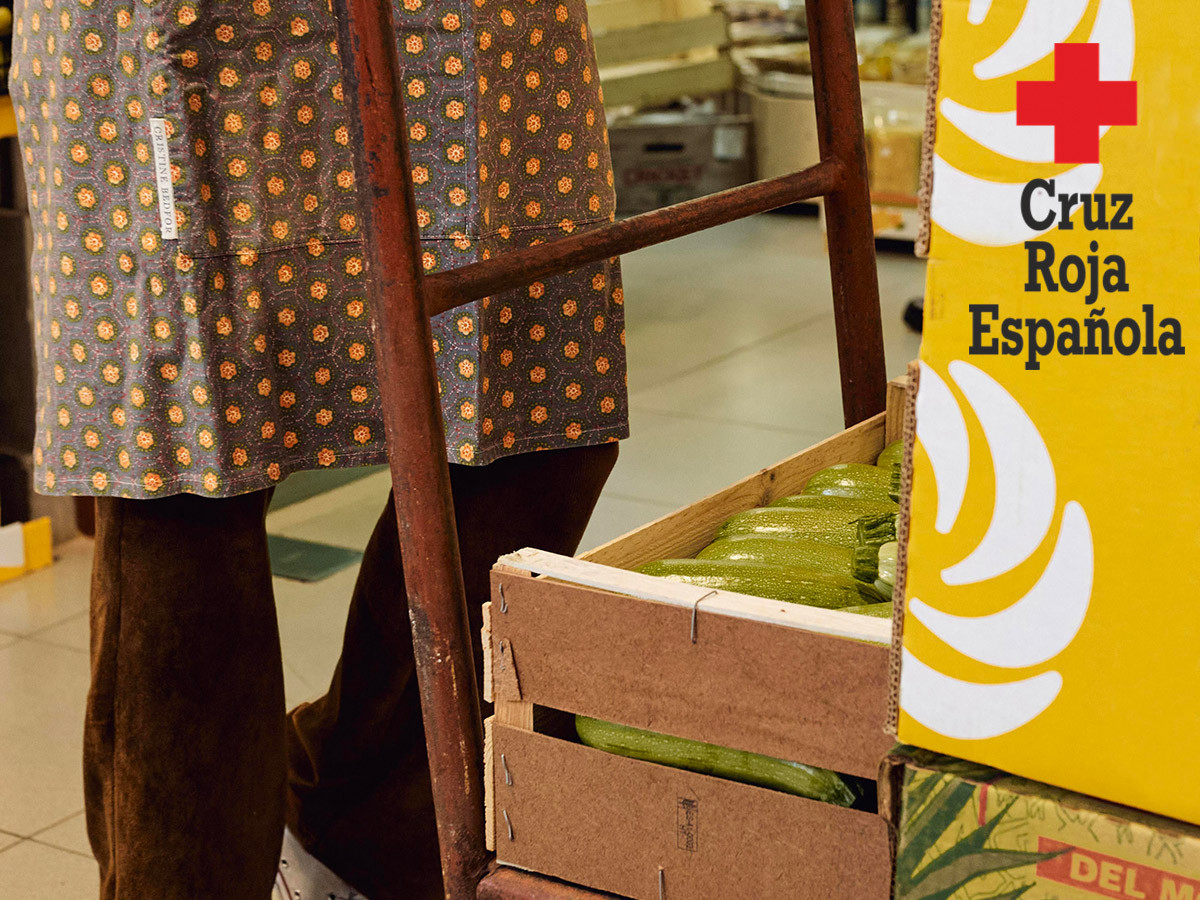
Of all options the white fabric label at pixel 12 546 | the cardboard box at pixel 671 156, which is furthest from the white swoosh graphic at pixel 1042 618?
the cardboard box at pixel 671 156

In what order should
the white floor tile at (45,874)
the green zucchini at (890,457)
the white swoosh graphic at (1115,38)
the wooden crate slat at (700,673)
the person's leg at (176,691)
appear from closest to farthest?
the white swoosh graphic at (1115,38) → the wooden crate slat at (700,673) → the person's leg at (176,691) → the green zucchini at (890,457) → the white floor tile at (45,874)

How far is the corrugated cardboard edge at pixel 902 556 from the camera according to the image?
0.73 metres

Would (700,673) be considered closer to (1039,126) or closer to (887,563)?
(887,563)

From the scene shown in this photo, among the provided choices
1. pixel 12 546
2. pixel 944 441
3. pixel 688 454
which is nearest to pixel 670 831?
pixel 944 441

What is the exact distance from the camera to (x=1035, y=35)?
0.67 meters

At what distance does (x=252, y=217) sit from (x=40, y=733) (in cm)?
140

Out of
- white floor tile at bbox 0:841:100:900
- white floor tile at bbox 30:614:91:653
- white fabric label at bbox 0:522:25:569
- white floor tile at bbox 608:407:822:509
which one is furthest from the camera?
white floor tile at bbox 608:407:822:509

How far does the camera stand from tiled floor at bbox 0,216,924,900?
2133mm

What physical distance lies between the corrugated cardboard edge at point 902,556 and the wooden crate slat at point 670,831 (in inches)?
5.0

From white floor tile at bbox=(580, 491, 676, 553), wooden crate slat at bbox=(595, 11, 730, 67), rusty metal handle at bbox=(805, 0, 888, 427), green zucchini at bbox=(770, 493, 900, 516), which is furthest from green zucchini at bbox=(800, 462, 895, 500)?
wooden crate slat at bbox=(595, 11, 730, 67)

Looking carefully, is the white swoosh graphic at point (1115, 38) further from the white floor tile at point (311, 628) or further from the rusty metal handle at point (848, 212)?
the white floor tile at point (311, 628)

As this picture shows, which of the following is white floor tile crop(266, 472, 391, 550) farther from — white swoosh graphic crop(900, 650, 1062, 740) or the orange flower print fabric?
white swoosh graphic crop(900, 650, 1062, 740)

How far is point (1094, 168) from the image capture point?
2.19 feet

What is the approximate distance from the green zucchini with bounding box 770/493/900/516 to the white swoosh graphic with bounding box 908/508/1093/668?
0.51 m
